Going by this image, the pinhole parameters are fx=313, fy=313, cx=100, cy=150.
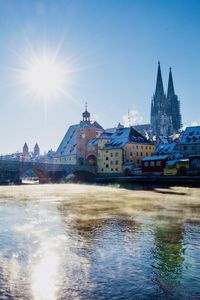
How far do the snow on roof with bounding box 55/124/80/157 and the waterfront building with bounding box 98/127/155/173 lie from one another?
66.6 ft

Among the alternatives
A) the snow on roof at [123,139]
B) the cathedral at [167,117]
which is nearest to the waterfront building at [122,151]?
the snow on roof at [123,139]

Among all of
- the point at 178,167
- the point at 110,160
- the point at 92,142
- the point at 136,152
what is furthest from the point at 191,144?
the point at 92,142

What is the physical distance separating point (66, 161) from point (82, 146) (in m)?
15.2

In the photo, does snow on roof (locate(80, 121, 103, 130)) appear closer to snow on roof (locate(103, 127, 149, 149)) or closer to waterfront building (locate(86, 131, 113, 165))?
waterfront building (locate(86, 131, 113, 165))

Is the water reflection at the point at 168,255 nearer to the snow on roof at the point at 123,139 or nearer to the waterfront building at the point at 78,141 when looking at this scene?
the snow on roof at the point at 123,139

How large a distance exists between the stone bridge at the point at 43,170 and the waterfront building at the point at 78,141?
1279 centimetres

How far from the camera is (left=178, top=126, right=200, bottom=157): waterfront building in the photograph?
93531 mm

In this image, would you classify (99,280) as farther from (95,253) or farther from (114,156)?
(114,156)

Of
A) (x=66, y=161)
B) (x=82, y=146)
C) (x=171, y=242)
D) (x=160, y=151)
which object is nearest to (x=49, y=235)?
(x=171, y=242)

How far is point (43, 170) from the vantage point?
9381 cm

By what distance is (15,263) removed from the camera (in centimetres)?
1097

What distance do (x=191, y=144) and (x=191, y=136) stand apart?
10.2 feet

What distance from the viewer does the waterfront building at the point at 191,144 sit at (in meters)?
93.5

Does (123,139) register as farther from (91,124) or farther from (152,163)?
(91,124)
